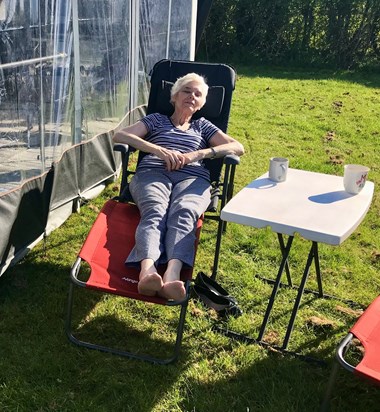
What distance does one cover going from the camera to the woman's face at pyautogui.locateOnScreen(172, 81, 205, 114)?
367 cm

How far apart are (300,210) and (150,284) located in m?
0.88

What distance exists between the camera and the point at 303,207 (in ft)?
8.66

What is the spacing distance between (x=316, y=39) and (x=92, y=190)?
9858mm

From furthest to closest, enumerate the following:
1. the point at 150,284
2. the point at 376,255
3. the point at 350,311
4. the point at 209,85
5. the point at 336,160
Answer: the point at 336,160, the point at 209,85, the point at 376,255, the point at 350,311, the point at 150,284

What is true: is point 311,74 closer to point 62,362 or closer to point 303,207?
point 303,207

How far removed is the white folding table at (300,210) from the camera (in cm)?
240

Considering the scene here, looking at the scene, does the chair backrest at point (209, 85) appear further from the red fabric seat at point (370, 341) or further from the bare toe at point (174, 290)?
the red fabric seat at point (370, 341)

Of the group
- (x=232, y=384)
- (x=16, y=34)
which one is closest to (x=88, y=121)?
(x=16, y=34)

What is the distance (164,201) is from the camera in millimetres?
3084

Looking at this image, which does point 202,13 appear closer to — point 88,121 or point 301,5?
point 88,121

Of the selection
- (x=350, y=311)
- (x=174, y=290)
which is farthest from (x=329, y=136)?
(x=174, y=290)

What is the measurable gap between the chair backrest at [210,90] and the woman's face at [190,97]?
24cm

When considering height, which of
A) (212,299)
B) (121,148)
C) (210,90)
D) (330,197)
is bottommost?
(212,299)

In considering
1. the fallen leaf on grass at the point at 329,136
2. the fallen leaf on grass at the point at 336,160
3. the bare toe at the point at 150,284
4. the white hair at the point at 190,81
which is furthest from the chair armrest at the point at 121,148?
the fallen leaf on grass at the point at 329,136
